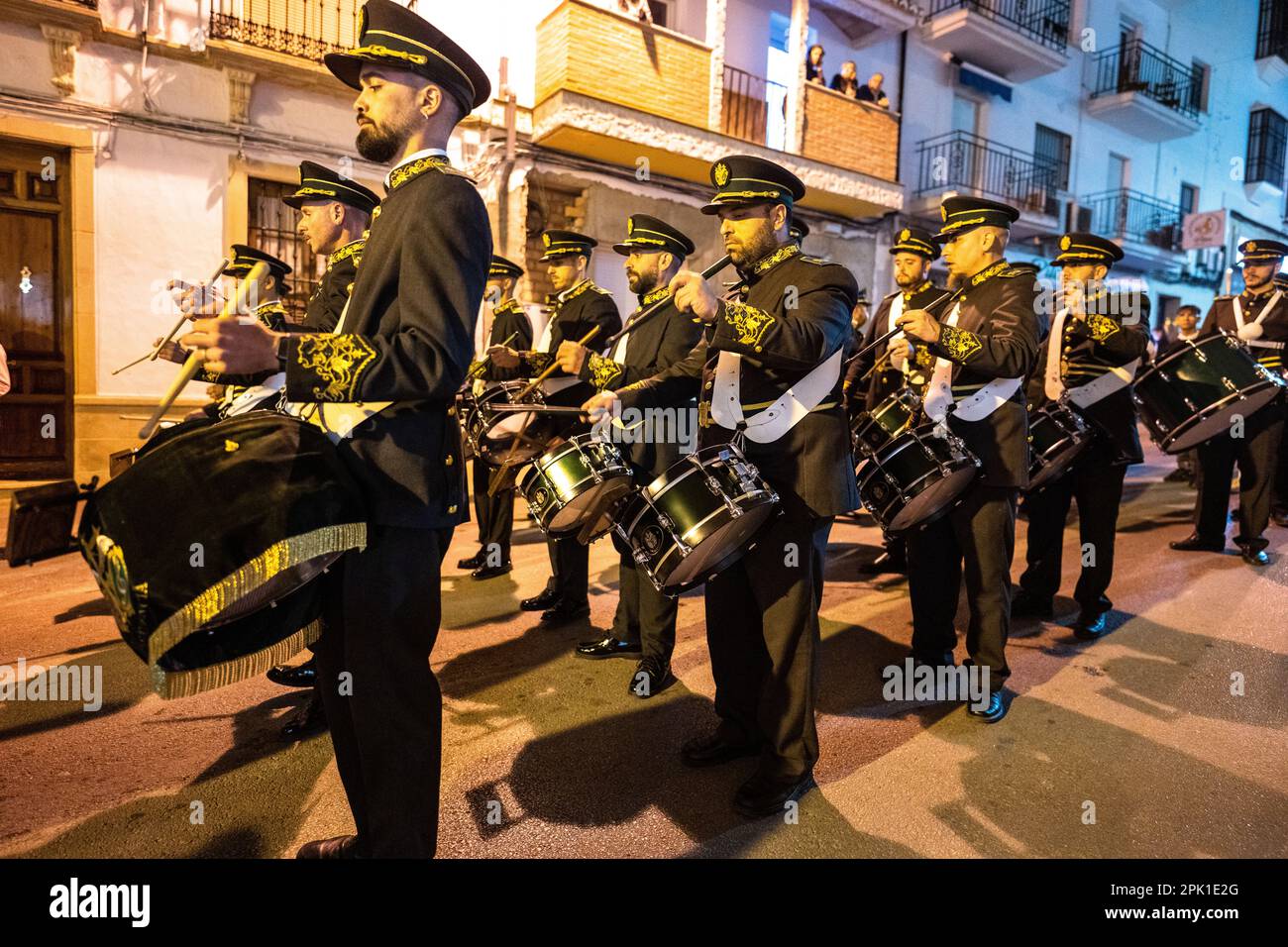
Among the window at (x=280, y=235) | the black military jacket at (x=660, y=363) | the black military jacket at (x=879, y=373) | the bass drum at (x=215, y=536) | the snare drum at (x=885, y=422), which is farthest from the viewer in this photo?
the window at (x=280, y=235)

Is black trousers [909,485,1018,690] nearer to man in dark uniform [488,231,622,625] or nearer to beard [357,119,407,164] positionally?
man in dark uniform [488,231,622,625]

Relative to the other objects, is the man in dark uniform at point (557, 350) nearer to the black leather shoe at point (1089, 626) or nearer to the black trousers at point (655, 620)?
the black trousers at point (655, 620)

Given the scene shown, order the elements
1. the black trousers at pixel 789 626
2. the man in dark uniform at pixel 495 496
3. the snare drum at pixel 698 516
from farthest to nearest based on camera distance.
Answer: the man in dark uniform at pixel 495 496 → the black trousers at pixel 789 626 → the snare drum at pixel 698 516

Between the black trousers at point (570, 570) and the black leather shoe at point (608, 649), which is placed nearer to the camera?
the black leather shoe at point (608, 649)

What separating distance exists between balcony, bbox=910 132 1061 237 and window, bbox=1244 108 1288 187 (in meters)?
10.9

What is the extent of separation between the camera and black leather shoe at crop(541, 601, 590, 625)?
4.82m

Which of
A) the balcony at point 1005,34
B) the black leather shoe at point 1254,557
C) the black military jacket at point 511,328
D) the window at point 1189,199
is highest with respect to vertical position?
the balcony at point 1005,34

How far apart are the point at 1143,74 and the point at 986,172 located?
7.38 metres

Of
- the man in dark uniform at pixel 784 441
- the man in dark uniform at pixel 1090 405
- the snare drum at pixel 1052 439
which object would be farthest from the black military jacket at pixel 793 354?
the man in dark uniform at pixel 1090 405

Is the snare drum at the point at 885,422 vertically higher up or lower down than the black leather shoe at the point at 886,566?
higher up

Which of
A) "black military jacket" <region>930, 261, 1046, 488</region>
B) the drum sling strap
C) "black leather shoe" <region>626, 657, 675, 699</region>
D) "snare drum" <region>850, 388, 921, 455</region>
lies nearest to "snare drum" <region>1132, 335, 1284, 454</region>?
the drum sling strap

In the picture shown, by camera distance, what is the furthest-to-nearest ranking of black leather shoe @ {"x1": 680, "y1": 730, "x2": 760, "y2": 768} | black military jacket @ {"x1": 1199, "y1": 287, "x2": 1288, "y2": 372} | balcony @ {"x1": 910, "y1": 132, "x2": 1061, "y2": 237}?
balcony @ {"x1": 910, "y1": 132, "x2": 1061, "y2": 237} → black military jacket @ {"x1": 1199, "y1": 287, "x2": 1288, "y2": 372} → black leather shoe @ {"x1": 680, "y1": 730, "x2": 760, "y2": 768}

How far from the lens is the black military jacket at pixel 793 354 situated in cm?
251
